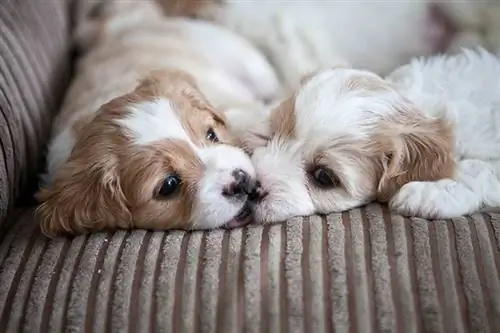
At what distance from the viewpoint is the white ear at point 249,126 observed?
1.78m

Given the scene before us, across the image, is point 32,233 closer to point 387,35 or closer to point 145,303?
point 145,303

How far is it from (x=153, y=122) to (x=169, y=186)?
5.4 inches

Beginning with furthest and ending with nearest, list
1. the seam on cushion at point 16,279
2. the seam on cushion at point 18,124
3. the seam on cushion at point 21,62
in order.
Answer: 1. the seam on cushion at point 21,62
2. the seam on cushion at point 18,124
3. the seam on cushion at point 16,279

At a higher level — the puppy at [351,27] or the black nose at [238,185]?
the puppy at [351,27]

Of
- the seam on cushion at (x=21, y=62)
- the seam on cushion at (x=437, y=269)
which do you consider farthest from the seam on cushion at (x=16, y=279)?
the seam on cushion at (x=437, y=269)

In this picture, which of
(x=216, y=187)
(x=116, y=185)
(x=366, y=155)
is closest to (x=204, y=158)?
(x=216, y=187)

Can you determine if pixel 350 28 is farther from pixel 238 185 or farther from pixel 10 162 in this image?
pixel 10 162

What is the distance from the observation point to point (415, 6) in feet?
7.61

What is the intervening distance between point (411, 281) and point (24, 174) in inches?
36.4

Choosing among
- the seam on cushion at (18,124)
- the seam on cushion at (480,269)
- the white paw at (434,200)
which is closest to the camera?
the seam on cushion at (480,269)

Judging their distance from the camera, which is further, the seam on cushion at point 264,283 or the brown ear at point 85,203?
the brown ear at point 85,203

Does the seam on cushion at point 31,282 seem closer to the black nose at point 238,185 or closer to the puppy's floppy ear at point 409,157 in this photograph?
the black nose at point 238,185

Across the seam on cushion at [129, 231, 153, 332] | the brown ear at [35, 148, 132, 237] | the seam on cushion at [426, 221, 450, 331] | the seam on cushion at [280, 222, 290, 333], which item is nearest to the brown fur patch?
the brown ear at [35, 148, 132, 237]

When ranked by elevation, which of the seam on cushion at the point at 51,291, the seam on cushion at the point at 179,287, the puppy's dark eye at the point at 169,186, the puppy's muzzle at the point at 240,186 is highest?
the puppy's muzzle at the point at 240,186
